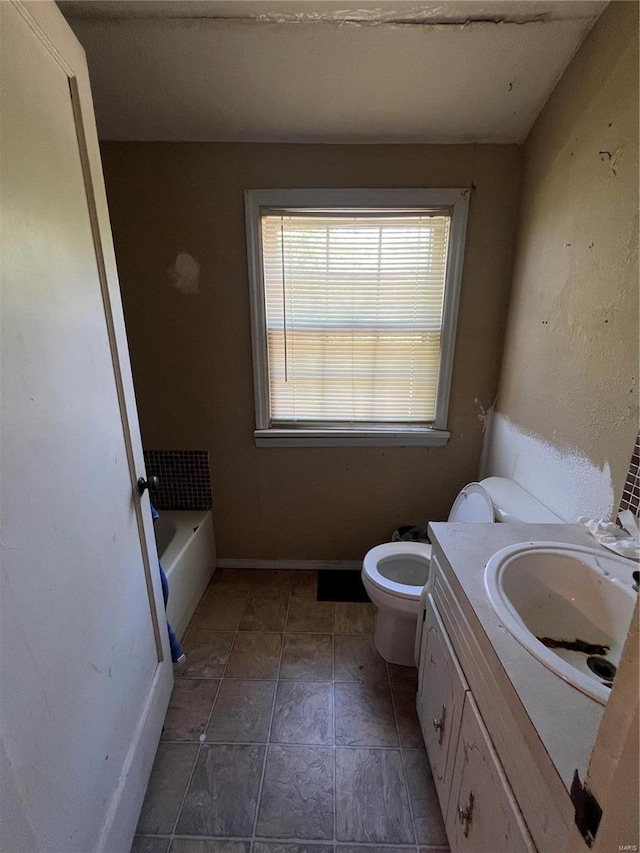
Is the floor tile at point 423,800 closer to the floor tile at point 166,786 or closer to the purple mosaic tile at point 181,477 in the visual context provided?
the floor tile at point 166,786

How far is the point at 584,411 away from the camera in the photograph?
1205 mm

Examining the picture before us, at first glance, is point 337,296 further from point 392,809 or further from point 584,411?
point 392,809

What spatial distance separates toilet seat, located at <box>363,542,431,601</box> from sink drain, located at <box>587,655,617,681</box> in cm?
62

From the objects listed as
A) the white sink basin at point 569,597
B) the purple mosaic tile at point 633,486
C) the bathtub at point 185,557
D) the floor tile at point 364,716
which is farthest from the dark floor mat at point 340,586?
the purple mosaic tile at point 633,486

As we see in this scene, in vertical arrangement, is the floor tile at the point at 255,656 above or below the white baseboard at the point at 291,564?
below

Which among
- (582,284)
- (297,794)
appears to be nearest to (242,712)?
(297,794)

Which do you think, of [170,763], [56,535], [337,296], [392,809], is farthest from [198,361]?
[392,809]

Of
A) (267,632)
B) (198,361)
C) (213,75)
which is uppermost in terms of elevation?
(213,75)

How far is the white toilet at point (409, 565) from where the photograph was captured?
4.66 feet

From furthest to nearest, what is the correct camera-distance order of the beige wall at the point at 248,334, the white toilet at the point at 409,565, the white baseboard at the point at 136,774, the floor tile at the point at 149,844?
the beige wall at the point at 248,334 < the white toilet at the point at 409,565 < the floor tile at the point at 149,844 < the white baseboard at the point at 136,774

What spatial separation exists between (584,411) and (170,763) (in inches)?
A: 70.6

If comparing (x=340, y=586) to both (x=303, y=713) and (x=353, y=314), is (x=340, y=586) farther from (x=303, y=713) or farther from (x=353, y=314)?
(x=353, y=314)

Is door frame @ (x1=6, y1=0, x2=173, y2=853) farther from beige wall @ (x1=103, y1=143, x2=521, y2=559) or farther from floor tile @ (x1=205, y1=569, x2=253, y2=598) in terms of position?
beige wall @ (x1=103, y1=143, x2=521, y2=559)

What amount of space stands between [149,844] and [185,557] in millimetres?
940
